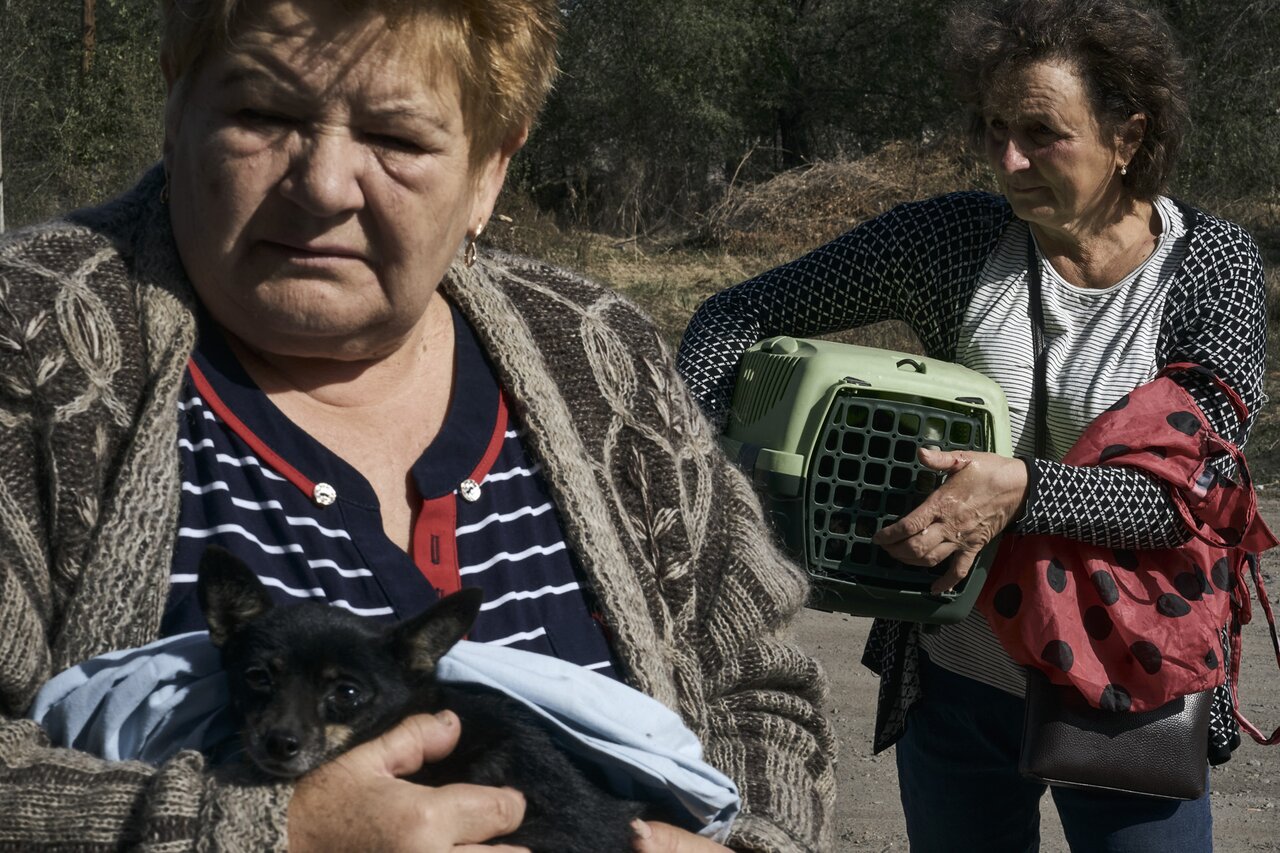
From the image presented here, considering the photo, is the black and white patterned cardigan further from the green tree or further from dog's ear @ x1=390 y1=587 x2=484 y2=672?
the green tree

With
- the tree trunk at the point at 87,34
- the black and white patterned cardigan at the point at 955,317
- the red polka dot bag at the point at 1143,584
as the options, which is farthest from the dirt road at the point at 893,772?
the tree trunk at the point at 87,34

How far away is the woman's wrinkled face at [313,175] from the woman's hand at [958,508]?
1246mm

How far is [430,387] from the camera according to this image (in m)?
2.10

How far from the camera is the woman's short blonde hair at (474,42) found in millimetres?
1809

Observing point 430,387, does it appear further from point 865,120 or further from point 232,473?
point 865,120

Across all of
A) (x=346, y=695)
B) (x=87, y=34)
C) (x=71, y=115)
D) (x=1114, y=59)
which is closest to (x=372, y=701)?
(x=346, y=695)

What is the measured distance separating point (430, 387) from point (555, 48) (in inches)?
21.3

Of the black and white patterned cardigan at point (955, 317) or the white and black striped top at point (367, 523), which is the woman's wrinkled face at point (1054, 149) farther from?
the white and black striped top at point (367, 523)

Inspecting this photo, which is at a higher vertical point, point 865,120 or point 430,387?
point 430,387

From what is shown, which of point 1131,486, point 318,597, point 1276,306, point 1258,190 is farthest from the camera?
point 1258,190

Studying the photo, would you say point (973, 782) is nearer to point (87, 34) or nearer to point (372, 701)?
point (372, 701)

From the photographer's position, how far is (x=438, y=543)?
6.27 ft

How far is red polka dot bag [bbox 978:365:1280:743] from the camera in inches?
115

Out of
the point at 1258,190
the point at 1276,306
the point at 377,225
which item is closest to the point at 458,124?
the point at 377,225
